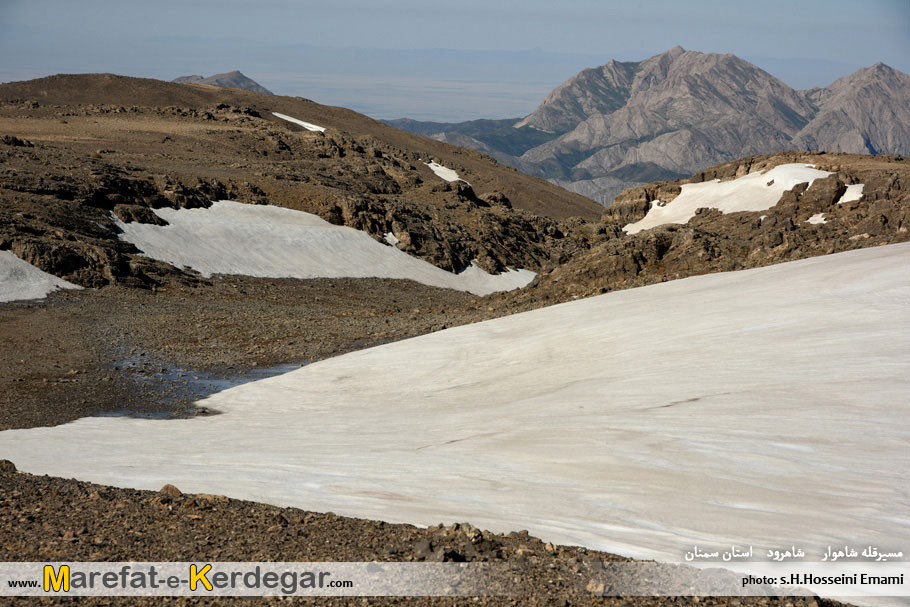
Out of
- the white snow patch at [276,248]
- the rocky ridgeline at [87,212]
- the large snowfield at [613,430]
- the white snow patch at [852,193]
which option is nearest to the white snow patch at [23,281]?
the rocky ridgeline at [87,212]

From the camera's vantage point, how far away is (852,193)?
36.1 meters

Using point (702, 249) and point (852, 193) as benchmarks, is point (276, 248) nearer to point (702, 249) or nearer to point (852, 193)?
point (702, 249)

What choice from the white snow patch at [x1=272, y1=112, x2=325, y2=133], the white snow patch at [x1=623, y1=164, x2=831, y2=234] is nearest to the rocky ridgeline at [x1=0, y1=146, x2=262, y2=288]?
the white snow patch at [x1=623, y1=164, x2=831, y2=234]

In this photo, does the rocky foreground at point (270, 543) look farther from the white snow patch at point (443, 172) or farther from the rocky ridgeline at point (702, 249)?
the white snow patch at point (443, 172)

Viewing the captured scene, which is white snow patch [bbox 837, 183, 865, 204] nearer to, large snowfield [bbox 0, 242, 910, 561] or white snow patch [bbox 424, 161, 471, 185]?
large snowfield [bbox 0, 242, 910, 561]

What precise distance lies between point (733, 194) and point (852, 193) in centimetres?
913

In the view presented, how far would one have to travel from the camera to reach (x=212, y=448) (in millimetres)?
10695

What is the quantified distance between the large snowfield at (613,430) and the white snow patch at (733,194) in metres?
24.9

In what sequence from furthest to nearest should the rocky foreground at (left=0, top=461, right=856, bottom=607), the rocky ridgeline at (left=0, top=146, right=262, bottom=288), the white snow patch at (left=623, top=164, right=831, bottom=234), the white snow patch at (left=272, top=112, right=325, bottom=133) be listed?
the white snow patch at (left=272, top=112, right=325, bottom=133) < the white snow patch at (left=623, top=164, right=831, bottom=234) < the rocky ridgeline at (left=0, top=146, right=262, bottom=288) < the rocky foreground at (left=0, top=461, right=856, bottom=607)

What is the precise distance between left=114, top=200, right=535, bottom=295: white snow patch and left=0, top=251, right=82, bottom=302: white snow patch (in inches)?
261

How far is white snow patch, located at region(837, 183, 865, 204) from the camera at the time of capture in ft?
117

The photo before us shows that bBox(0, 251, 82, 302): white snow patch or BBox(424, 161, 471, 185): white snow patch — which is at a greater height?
BBox(424, 161, 471, 185): white snow patch

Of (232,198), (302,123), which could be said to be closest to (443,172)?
(302,123)

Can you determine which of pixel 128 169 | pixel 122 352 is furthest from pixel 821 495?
pixel 128 169
